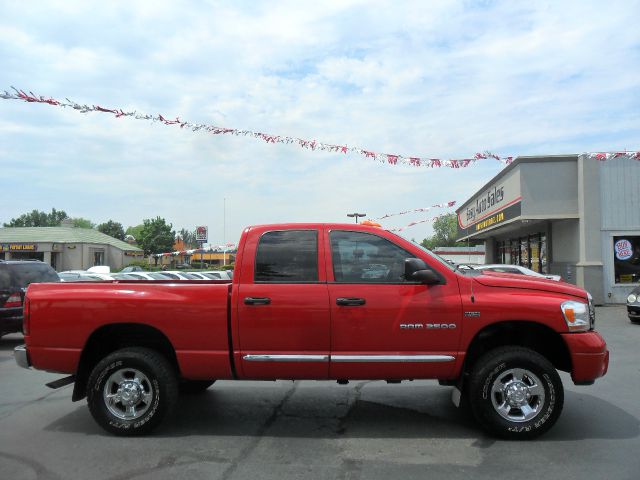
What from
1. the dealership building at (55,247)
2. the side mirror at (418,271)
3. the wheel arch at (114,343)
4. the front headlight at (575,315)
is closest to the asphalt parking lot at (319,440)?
the wheel arch at (114,343)

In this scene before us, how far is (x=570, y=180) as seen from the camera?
19.0 m

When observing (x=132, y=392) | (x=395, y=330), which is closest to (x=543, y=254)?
(x=395, y=330)

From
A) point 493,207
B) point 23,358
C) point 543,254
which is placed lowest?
point 23,358

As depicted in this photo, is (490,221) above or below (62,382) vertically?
above

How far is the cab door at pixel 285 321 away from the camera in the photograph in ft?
15.7

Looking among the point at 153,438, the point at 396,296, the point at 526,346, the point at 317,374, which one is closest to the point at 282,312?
the point at 317,374

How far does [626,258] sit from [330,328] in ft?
57.2

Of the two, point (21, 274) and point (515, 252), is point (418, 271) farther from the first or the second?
point (515, 252)

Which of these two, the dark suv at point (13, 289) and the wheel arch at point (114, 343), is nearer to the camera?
the wheel arch at point (114, 343)

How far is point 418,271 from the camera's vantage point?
4.68m

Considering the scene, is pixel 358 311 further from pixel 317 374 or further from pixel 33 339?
pixel 33 339

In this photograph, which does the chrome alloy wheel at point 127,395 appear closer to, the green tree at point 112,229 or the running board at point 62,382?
the running board at point 62,382

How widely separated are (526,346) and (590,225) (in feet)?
50.3

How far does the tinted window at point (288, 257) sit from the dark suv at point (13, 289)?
309 inches
